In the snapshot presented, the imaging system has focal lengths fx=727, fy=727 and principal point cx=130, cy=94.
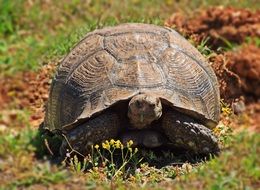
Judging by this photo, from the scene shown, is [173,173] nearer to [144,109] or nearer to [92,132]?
[144,109]

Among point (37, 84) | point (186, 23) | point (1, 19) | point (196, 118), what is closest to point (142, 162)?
point (196, 118)

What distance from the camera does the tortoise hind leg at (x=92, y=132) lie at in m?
5.34

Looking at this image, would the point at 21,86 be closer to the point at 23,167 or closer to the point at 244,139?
the point at 23,167

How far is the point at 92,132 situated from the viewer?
534 cm

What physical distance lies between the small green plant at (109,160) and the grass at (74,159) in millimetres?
15

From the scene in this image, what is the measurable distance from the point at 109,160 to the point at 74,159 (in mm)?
291

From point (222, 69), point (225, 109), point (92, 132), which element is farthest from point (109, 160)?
point (222, 69)

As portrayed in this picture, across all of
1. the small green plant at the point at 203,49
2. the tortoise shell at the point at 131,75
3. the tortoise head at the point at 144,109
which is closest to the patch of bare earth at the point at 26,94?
the tortoise shell at the point at 131,75

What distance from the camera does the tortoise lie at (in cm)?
529

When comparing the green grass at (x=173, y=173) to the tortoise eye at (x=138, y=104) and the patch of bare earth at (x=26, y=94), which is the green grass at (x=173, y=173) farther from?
the patch of bare earth at (x=26, y=94)

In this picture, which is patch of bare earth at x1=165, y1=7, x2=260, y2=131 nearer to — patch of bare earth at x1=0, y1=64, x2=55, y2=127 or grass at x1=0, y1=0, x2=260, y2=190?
grass at x1=0, y1=0, x2=260, y2=190

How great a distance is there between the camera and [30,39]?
8680mm

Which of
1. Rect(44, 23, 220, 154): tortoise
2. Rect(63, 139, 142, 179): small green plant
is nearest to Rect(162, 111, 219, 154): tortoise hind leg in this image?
Rect(44, 23, 220, 154): tortoise

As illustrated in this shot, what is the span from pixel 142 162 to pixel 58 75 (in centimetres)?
106
